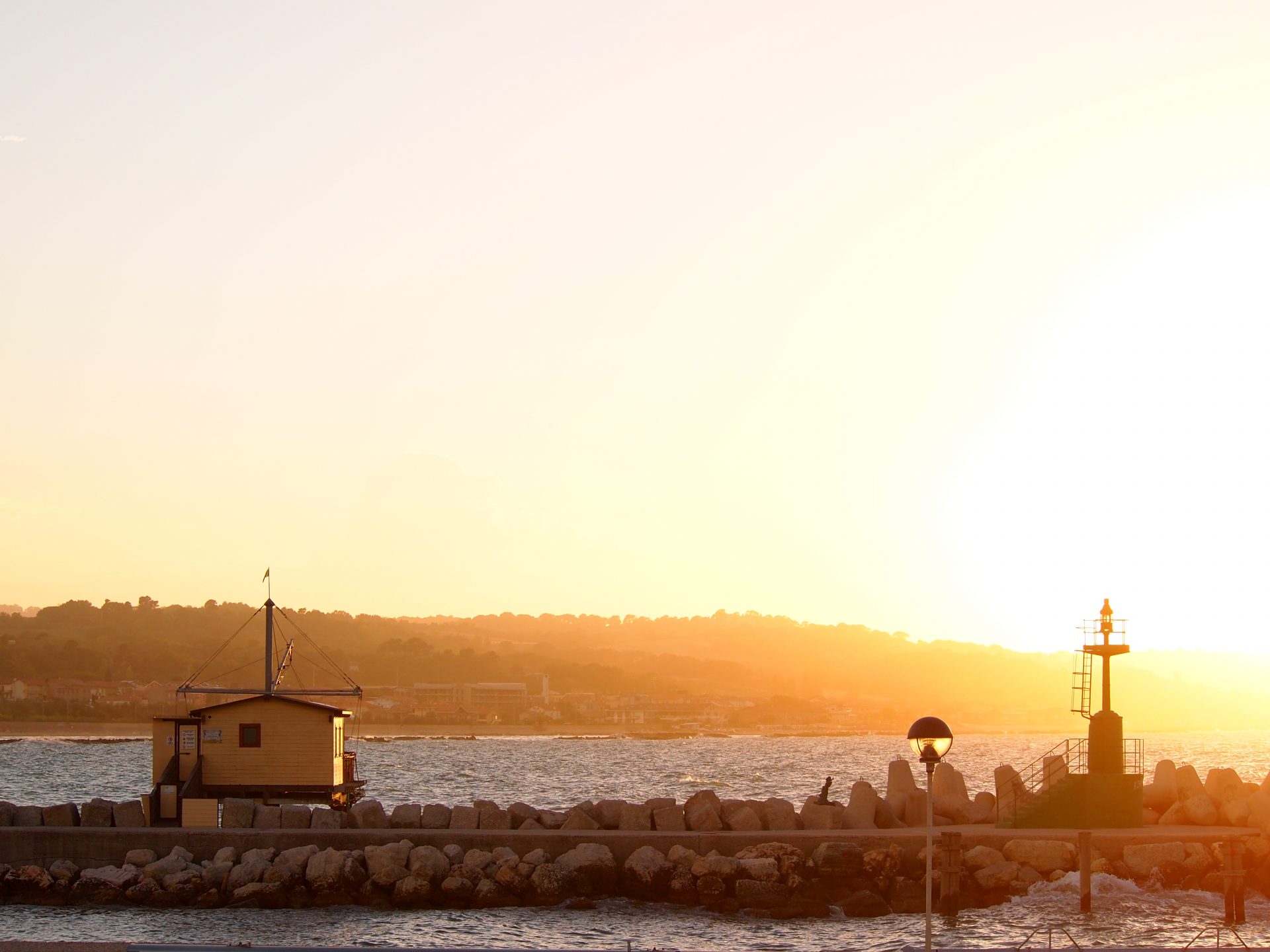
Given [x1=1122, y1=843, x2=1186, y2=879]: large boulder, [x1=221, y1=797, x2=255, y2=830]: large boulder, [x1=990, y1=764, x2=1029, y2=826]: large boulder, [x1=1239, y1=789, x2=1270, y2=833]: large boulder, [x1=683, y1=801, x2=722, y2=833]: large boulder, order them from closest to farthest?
[x1=1122, y1=843, x2=1186, y2=879]: large boulder → [x1=683, y1=801, x2=722, y2=833]: large boulder → [x1=221, y1=797, x2=255, y2=830]: large boulder → [x1=1239, y1=789, x2=1270, y2=833]: large boulder → [x1=990, y1=764, x2=1029, y2=826]: large boulder

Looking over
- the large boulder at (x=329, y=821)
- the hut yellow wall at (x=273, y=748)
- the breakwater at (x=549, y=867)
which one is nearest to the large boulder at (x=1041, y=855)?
the breakwater at (x=549, y=867)

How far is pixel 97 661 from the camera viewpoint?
184 m

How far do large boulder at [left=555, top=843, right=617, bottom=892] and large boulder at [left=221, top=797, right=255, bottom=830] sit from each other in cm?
638

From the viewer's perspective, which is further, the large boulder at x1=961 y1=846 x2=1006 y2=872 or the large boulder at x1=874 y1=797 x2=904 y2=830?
the large boulder at x1=874 y1=797 x2=904 y2=830

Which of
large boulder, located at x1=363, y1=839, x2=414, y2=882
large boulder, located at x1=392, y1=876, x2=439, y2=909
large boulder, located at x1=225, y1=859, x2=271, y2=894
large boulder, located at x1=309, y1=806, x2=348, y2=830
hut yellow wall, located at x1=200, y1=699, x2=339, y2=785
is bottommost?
large boulder, located at x1=392, y1=876, x2=439, y2=909

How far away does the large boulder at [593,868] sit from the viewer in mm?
24625

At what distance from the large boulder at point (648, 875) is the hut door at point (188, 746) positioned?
1064cm

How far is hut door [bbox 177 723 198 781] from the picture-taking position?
29.5 metres

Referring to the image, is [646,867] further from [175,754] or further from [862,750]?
[862,750]

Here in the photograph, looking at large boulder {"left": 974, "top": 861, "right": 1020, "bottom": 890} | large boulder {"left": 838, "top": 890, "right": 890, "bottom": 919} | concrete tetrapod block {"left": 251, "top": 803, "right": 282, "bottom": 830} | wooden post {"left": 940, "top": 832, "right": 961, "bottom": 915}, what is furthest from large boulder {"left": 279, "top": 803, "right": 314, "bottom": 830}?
large boulder {"left": 974, "top": 861, "right": 1020, "bottom": 890}

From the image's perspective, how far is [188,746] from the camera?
29.8 metres

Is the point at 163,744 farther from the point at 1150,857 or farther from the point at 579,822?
the point at 1150,857

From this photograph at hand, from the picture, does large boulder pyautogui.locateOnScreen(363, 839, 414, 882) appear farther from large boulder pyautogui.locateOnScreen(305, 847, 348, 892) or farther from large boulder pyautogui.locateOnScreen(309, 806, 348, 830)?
large boulder pyautogui.locateOnScreen(309, 806, 348, 830)

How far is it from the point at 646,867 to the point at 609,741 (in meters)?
146
